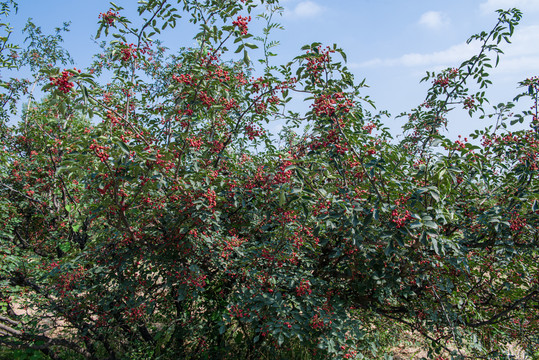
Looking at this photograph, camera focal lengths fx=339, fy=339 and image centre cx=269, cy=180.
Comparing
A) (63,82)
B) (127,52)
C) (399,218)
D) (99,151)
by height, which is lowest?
(399,218)

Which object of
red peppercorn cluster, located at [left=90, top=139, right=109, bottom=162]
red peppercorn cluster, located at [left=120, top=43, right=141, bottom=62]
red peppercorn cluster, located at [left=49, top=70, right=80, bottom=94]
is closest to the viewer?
red peppercorn cluster, located at [left=49, top=70, right=80, bottom=94]

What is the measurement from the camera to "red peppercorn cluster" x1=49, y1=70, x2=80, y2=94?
7.10ft

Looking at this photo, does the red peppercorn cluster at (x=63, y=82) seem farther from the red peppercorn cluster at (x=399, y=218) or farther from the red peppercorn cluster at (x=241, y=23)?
the red peppercorn cluster at (x=399, y=218)

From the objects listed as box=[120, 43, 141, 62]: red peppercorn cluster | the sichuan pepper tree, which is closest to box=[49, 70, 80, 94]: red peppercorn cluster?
the sichuan pepper tree

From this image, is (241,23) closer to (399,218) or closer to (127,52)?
(127,52)

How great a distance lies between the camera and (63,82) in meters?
2.18

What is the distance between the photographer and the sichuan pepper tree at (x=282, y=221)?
8.61 ft

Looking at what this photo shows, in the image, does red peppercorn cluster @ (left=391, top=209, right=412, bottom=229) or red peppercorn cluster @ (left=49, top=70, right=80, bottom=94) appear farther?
red peppercorn cluster @ (left=391, top=209, right=412, bottom=229)

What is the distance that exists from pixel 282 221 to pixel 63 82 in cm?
183

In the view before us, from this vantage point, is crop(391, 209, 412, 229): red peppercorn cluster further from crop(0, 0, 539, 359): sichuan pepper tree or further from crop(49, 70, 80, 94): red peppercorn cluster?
crop(49, 70, 80, 94): red peppercorn cluster

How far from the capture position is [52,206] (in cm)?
548

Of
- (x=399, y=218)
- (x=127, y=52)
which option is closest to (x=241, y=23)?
(x=127, y=52)

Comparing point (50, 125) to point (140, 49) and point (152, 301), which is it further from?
point (152, 301)

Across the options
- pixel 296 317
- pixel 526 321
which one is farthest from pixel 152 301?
pixel 526 321
